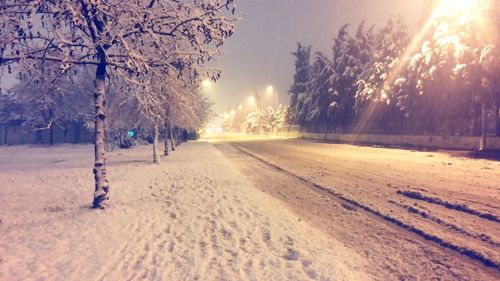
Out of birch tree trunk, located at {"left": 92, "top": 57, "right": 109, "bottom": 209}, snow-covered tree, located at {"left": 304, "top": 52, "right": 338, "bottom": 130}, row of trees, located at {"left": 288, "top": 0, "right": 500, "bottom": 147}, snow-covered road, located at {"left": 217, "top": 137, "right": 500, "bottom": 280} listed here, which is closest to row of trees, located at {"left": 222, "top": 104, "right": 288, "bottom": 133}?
snow-covered tree, located at {"left": 304, "top": 52, "right": 338, "bottom": 130}

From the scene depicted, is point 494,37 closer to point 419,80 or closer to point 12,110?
point 419,80

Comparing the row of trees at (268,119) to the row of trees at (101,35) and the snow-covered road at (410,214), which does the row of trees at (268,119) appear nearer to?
the snow-covered road at (410,214)

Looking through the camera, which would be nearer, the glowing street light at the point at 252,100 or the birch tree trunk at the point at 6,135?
the birch tree trunk at the point at 6,135

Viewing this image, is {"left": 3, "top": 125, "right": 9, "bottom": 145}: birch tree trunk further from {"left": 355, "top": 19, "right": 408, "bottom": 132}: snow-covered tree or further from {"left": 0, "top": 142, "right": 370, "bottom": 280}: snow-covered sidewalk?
{"left": 355, "top": 19, "right": 408, "bottom": 132}: snow-covered tree

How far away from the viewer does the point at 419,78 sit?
26719 millimetres

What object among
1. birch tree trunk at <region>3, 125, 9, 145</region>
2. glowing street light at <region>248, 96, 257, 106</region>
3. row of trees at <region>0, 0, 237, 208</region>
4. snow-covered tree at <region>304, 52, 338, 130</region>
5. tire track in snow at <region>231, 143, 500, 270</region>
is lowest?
tire track in snow at <region>231, 143, 500, 270</region>

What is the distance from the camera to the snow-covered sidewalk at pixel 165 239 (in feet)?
15.7

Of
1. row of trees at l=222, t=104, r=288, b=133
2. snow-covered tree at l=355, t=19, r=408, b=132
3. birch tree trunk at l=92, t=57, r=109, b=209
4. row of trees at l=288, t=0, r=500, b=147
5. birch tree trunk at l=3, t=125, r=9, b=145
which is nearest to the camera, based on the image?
birch tree trunk at l=92, t=57, r=109, b=209

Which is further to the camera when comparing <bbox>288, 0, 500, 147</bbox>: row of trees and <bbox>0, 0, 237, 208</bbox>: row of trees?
<bbox>288, 0, 500, 147</bbox>: row of trees

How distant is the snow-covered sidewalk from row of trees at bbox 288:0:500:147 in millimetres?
18397

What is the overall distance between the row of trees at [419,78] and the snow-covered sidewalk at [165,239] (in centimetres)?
1840

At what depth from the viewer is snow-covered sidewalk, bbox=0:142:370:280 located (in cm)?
478

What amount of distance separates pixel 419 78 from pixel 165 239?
26.3 m

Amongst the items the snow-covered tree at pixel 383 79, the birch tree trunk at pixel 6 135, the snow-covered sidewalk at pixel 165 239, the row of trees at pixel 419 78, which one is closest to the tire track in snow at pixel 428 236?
the snow-covered sidewalk at pixel 165 239
